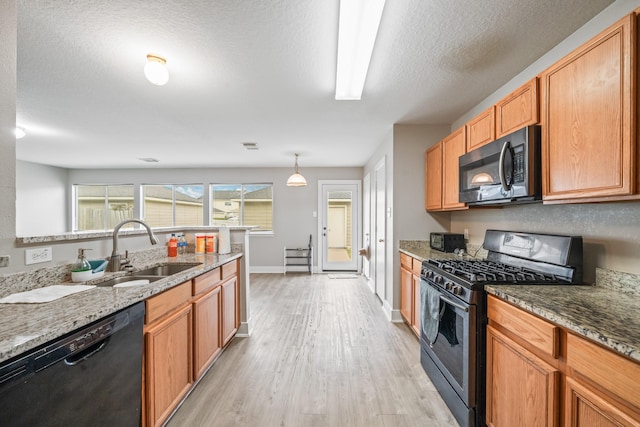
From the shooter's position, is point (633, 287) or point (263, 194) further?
point (263, 194)

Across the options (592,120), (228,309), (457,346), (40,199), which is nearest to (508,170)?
(592,120)

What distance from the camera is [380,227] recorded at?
12.9 feet

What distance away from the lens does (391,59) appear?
76.9 inches

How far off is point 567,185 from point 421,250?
173cm

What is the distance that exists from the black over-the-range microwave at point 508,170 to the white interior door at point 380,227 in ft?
4.96

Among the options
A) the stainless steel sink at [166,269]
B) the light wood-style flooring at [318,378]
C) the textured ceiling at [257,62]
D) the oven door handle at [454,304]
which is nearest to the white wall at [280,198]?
the textured ceiling at [257,62]

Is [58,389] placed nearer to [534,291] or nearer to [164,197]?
[534,291]

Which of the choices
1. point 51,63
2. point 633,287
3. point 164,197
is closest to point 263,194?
point 164,197

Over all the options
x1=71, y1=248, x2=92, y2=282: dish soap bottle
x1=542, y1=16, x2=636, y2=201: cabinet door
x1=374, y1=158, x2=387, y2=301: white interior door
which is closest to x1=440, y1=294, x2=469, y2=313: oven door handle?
x1=542, y1=16, x2=636, y2=201: cabinet door

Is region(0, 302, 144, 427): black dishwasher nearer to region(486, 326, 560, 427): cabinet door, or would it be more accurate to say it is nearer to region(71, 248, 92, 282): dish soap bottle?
region(71, 248, 92, 282): dish soap bottle

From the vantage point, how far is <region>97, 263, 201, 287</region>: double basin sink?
67.5 inches

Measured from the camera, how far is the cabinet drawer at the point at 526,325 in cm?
109

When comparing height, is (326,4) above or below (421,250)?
above

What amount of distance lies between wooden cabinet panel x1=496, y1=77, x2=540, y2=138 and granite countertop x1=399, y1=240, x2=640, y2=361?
981 millimetres
